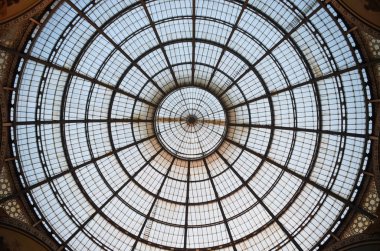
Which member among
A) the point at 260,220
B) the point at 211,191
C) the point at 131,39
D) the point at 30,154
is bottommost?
the point at 260,220

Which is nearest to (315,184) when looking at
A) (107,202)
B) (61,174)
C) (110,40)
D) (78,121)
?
(107,202)

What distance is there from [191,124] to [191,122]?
0.18 metres

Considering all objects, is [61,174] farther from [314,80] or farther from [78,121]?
[314,80]

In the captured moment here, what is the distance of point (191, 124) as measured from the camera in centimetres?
2777

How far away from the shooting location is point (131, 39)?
25391 millimetres

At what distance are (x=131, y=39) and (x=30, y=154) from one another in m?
8.93

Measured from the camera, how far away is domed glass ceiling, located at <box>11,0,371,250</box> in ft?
77.8

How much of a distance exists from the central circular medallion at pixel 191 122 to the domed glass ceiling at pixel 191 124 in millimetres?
67

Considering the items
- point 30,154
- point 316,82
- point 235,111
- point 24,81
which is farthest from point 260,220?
point 24,81

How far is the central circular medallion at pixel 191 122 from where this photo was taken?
91.2ft

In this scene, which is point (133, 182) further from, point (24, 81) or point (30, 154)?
point (24, 81)

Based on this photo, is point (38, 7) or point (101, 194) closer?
point (38, 7)

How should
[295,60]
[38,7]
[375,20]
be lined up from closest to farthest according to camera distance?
[375,20] → [38,7] → [295,60]

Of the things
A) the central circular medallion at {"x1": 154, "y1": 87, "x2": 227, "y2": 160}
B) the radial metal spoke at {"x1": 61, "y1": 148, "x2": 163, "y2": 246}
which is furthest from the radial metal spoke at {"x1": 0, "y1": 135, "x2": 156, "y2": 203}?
the radial metal spoke at {"x1": 61, "y1": 148, "x2": 163, "y2": 246}
